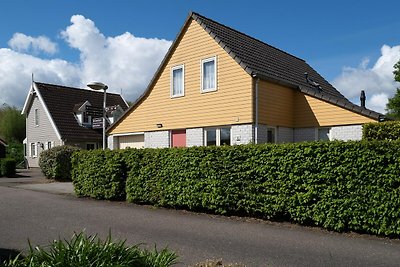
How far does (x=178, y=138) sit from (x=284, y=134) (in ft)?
16.3

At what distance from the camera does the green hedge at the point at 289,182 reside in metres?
7.79

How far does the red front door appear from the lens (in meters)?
18.7

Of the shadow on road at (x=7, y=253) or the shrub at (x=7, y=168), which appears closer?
the shadow on road at (x=7, y=253)

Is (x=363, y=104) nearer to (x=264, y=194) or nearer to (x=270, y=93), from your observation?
(x=270, y=93)

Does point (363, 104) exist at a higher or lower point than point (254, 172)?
higher

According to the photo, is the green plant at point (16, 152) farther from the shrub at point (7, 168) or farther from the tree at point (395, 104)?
the tree at point (395, 104)

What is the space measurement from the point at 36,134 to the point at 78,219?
1150 inches

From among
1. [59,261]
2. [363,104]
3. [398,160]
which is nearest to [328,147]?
[398,160]

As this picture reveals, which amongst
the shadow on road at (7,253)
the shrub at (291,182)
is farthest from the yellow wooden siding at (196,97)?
the shadow on road at (7,253)

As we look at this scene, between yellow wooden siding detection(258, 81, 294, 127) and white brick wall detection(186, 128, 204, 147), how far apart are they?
9.81ft

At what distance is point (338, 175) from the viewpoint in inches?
326

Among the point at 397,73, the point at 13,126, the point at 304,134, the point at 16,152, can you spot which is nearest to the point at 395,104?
the point at 397,73

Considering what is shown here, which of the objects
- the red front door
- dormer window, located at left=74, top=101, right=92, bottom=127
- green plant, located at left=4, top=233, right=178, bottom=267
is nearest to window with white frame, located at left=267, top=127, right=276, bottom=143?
the red front door

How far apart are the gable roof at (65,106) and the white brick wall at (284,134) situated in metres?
21.1
